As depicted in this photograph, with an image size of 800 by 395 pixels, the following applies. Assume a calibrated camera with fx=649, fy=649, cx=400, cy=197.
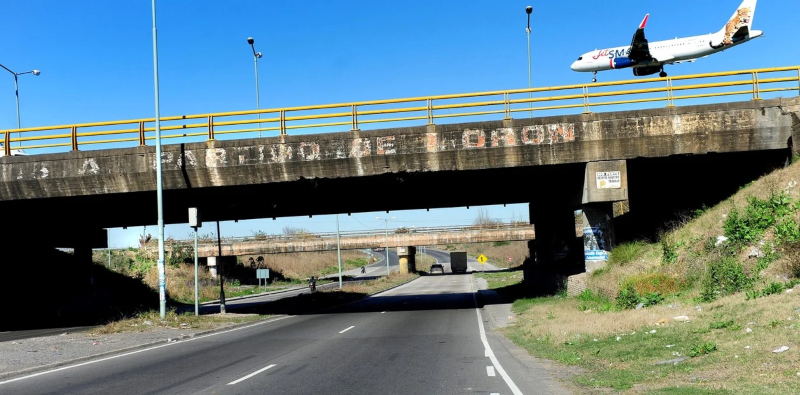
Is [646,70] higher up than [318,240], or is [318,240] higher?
[646,70]

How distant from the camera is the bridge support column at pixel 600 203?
79.7ft

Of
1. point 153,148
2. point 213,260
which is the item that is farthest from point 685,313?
point 213,260

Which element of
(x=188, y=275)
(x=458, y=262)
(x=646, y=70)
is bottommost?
(x=458, y=262)

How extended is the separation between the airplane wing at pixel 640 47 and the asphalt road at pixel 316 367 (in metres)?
27.5

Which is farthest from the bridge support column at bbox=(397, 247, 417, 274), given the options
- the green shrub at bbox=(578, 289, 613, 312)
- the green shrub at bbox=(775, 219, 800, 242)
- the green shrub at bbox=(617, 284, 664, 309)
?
the green shrub at bbox=(775, 219, 800, 242)

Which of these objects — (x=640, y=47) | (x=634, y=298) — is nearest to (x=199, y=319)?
(x=634, y=298)

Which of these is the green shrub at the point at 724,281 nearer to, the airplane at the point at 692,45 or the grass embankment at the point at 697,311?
the grass embankment at the point at 697,311

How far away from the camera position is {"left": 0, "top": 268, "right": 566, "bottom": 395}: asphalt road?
1030 centimetres

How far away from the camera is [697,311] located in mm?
14547

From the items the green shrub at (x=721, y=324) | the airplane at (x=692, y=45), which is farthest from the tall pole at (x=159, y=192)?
the airplane at (x=692, y=45)

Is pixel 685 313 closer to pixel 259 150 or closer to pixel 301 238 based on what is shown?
pixel 259 150

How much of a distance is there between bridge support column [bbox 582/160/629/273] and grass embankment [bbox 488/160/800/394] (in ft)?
2.27

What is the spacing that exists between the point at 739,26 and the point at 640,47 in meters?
6.83

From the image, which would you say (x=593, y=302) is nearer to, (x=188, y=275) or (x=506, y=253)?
A: (x=188, y=275)
